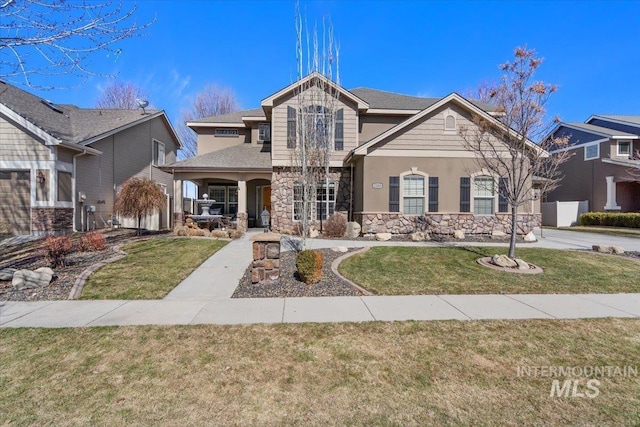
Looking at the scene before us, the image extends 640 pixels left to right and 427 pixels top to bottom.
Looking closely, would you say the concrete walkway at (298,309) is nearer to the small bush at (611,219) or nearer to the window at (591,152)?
the small bush at (611,219)

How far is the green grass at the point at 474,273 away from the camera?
6.50m

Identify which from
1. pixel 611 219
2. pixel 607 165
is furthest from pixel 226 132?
pixel 607 165

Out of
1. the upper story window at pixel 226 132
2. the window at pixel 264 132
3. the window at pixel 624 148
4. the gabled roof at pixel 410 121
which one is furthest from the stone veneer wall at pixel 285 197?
the window at pixel 624 148

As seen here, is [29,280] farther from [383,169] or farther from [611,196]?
[611,196]

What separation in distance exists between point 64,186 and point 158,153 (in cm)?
753

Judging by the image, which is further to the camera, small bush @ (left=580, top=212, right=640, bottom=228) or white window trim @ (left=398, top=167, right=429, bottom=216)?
small bush @ (left=580, top=212, right=640, bottom=228)

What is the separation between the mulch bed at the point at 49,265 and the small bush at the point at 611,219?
2613 centimetres

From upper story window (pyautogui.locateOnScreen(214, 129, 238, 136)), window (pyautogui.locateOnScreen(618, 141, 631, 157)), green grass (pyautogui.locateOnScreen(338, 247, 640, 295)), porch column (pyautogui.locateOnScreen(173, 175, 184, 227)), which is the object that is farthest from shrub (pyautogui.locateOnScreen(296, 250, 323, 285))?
window (pyautogui.locateOnScreen(618, 141, 631, 157))

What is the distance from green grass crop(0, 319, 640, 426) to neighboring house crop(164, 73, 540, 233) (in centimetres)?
797

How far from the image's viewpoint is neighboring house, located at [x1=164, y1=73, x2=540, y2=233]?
43.5 feet

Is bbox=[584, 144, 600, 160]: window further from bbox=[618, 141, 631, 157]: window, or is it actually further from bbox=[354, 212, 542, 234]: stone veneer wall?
bbox=[354, 212, 542, 234]: stone veneer wall

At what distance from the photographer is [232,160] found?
1553 cm

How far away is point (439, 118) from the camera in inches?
528

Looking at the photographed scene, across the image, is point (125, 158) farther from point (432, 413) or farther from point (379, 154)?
point (432, 413)
